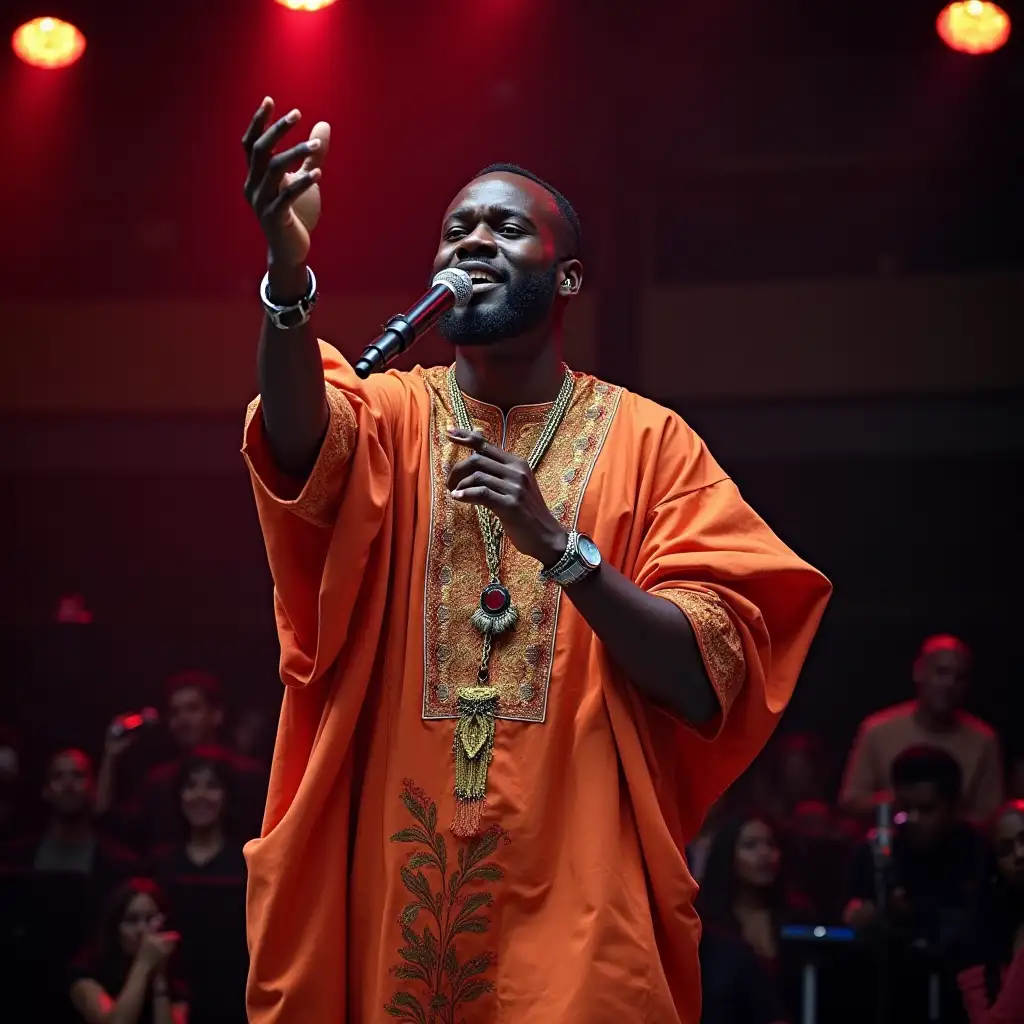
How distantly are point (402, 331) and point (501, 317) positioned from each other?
1.41ft

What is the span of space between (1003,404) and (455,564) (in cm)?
742

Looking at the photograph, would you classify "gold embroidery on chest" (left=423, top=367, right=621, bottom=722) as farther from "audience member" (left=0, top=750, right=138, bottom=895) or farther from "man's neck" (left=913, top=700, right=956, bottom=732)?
"man's neck" (left=913, top=700, right=956, bottom=732)

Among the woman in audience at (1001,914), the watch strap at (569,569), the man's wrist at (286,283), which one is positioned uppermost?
the man's wrist at (286,283)

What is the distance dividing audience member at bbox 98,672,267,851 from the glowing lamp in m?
4.37

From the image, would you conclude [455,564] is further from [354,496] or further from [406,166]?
[406,166]

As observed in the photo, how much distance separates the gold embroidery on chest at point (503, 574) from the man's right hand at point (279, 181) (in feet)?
1.79

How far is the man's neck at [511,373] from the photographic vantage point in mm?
3207

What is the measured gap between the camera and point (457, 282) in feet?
9.84

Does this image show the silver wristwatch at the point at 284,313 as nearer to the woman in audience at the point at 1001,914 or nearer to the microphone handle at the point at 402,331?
the microphone handle at the point at 402,331

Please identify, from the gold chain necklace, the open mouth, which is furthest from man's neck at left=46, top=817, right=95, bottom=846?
the open mouth

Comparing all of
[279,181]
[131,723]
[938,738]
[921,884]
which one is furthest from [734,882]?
[279,181]

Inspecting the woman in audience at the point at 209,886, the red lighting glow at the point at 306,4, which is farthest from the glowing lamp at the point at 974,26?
the woman in audience at the point at 209,886

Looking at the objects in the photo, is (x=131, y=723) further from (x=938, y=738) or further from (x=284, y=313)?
(x=284, y=313)

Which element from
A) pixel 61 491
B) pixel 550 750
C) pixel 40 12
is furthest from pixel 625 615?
pixel 61 491
